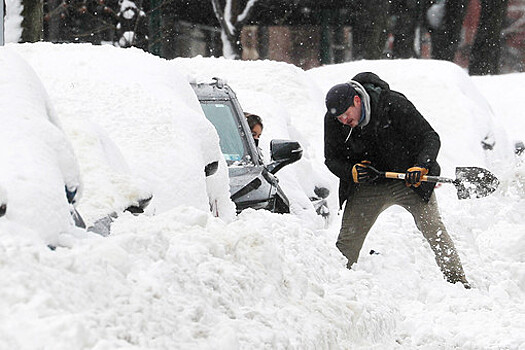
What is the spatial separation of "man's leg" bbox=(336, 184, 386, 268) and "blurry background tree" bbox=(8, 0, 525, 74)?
50.8 ft

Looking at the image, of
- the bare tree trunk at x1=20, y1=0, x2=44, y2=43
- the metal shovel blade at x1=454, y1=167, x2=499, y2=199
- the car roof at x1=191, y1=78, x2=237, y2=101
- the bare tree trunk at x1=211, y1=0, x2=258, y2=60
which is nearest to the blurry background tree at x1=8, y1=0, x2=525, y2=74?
the bare tree trunk at x1=211, y1=0, x2=258, y2=60

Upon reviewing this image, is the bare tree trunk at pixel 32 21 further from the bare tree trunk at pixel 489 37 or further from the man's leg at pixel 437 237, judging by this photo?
the bare tree trunk at pixel 489 37

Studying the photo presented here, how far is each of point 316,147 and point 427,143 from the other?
6.91 metres

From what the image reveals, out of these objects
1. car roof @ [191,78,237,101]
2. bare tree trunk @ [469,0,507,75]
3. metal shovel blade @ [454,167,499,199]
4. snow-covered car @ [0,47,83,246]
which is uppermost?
snow-covered car @ [0,47,83,246]

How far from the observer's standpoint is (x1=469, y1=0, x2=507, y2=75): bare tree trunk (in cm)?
2956

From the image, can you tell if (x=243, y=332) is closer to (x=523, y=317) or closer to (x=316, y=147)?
(x=523, y=317)

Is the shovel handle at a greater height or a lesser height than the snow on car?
lesser

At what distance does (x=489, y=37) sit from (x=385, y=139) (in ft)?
76.5

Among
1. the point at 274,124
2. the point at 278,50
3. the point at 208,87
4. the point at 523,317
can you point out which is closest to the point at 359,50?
the point at 278,50

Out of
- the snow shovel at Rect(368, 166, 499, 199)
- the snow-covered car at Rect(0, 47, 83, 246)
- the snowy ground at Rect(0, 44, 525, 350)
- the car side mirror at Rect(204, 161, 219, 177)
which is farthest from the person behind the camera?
the snow shovel at Rect(368, 166, 499, 199)

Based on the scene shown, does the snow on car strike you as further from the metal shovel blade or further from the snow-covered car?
the metal shovel blade

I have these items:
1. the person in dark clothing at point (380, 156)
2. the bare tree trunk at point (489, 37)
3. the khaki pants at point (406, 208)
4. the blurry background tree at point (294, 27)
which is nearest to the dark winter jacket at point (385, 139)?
the person in dark clothing at point (380, 156)

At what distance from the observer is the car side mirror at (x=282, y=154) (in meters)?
7.34

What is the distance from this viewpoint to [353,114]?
6926 millimetres
